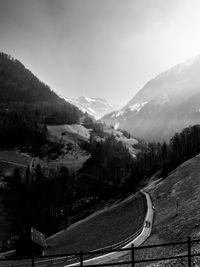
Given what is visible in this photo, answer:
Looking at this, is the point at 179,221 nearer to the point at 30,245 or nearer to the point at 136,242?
the point at 136,242

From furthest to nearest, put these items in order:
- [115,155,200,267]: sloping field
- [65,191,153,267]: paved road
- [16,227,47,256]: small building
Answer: [16,227,47,256]: small building < [65,191,153,267]: paved road < [115,155,200,267]: sloping field

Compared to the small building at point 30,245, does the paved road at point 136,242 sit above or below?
above

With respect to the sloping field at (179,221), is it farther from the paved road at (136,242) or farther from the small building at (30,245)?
the small building at (30,245)

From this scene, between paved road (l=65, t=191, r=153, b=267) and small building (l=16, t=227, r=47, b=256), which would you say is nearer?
paved road (l=65, t=191, r=153, b=267)

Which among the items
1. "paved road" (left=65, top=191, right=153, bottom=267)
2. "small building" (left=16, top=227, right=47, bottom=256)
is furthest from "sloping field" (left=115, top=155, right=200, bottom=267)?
"small building" (left=16, top=227, right=47, bottom=256)

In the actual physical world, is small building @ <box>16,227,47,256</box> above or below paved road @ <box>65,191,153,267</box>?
below

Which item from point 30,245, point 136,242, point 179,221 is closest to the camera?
point 136,242

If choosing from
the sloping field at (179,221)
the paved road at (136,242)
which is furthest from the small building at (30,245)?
the sloping field at (179,221)

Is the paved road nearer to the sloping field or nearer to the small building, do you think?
the sloping field

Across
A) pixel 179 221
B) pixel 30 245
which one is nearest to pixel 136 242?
pixel 179 221

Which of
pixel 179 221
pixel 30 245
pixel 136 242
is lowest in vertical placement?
pixel 30 245

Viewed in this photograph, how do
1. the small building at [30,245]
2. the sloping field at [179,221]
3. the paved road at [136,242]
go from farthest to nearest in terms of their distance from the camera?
the small building at [30,245] → the paved road at [136,242] → the sloping field at [179,221]

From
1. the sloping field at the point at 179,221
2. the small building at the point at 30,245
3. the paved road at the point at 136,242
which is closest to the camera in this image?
the sloping field at the point at 179,221

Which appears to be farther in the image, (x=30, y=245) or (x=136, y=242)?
(x=30, y=245)
